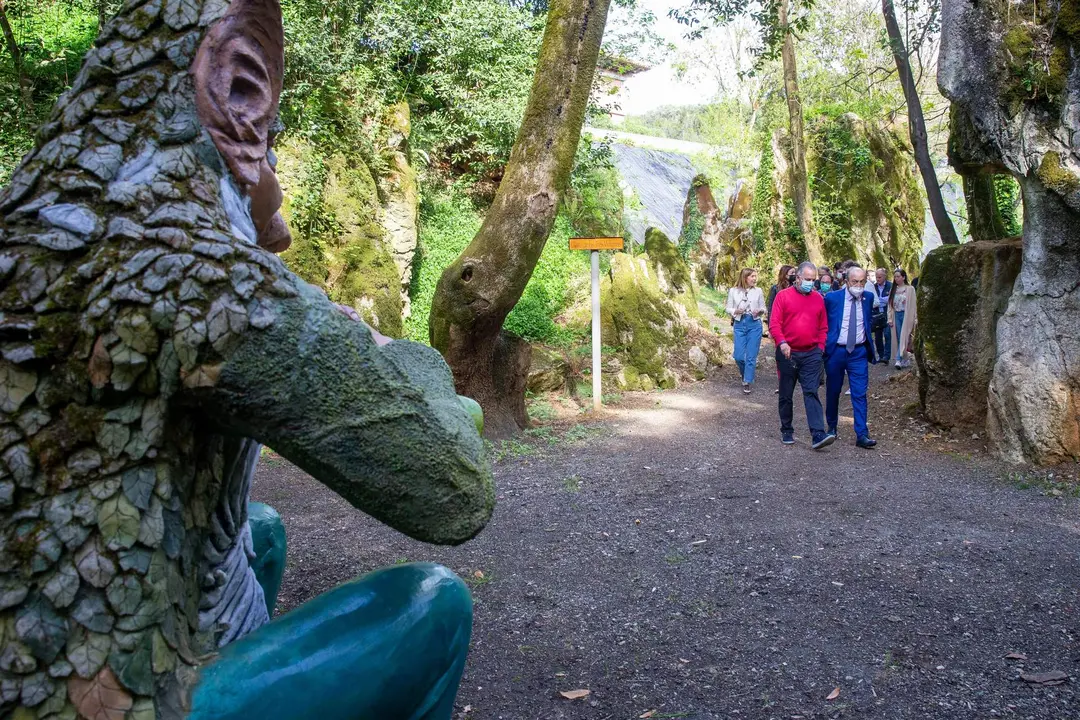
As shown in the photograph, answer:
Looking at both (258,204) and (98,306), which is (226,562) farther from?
(258,204)

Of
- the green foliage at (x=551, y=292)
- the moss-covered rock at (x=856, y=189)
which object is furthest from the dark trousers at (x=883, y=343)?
the green foliage at (x=551, y=292)

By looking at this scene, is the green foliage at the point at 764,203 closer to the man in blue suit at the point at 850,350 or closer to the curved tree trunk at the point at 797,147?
the curved tree trunk at the point at 797,147

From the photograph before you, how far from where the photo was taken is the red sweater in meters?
7.30

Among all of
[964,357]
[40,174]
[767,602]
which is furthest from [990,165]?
[40,174]

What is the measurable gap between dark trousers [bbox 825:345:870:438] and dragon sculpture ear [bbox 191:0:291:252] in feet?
22.0

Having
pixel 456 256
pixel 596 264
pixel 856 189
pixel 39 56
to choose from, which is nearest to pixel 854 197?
pixel 856 189

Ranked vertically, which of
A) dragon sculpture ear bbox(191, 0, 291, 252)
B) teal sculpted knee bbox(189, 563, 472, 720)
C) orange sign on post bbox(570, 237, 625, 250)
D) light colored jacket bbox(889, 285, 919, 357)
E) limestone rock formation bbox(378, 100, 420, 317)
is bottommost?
teal sculpted knee bbox(189, 563, 472, 720)

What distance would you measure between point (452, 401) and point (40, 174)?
0.83 m

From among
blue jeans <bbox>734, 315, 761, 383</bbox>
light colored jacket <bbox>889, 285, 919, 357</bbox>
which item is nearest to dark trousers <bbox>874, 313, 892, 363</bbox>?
light colored jacket <bbox>889, 285, 919, 357</bbox>

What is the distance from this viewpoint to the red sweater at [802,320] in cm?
730

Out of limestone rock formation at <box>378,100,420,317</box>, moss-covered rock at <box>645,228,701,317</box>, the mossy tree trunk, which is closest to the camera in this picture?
the mossy tree trunk

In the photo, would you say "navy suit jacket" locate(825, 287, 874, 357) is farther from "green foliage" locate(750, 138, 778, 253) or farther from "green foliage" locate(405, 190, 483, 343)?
"green foliage" locate(750, 138, 778, 253)

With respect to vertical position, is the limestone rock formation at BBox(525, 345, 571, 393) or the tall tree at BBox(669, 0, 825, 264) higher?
the tall tree at BBox(669, 0, 825, 264)

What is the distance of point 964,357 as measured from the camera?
7.50 metres
